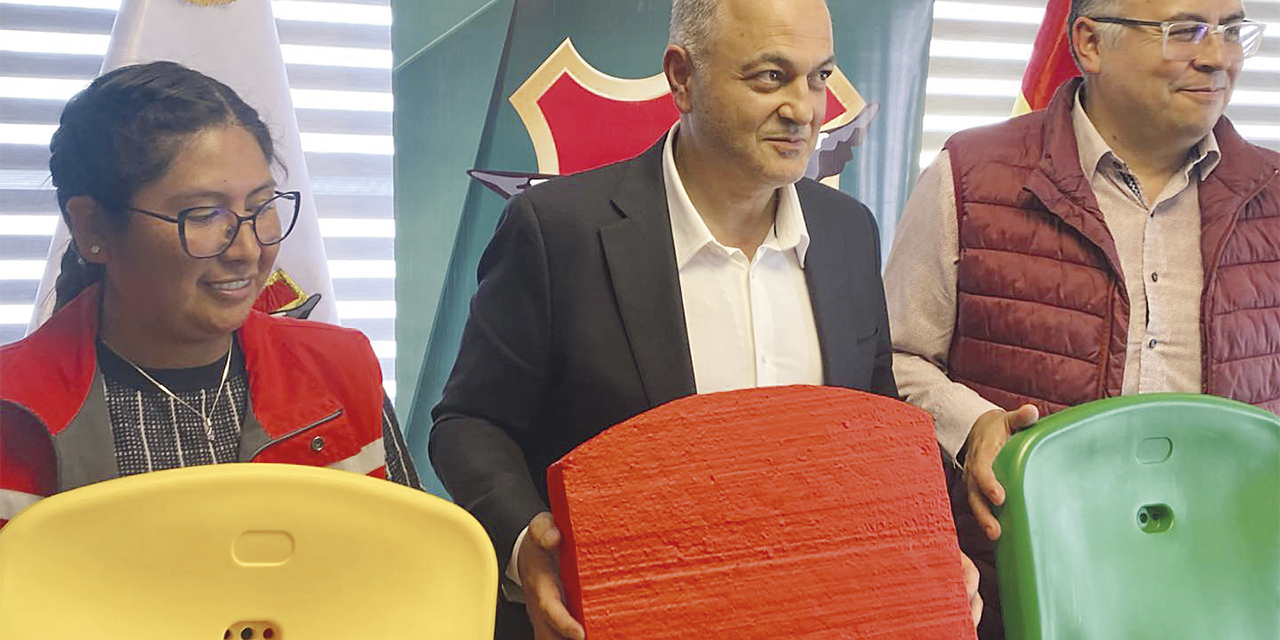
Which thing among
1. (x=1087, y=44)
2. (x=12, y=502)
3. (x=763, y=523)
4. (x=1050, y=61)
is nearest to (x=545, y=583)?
(x=763, y=523)

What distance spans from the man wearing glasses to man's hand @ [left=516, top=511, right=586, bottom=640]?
81 centimetres

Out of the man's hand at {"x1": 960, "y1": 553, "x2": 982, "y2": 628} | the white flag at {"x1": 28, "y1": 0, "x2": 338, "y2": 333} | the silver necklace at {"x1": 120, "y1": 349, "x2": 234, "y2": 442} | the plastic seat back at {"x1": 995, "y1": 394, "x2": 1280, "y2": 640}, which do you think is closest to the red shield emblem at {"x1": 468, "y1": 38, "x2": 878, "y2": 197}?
the white flag at {"x1": 28, "y1": 0, "x2": 338, "y2": 333}

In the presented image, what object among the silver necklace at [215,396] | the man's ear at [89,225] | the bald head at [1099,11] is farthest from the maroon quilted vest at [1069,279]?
the man's ear at [89,225]

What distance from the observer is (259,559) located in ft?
4.14

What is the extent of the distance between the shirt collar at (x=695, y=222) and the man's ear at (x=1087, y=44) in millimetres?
603

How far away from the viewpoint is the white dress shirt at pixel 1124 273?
189cm

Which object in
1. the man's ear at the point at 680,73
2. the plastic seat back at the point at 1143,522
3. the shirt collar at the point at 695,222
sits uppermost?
the man's ear at the point at 680,73

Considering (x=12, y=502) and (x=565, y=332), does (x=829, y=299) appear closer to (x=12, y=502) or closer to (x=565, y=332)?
(x=565, y=332)

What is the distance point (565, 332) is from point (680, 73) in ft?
1.43

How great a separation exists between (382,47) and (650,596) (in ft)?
3.92

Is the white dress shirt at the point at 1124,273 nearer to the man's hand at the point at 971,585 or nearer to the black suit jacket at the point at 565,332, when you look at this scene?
the black suit jacket at the point at 565,332

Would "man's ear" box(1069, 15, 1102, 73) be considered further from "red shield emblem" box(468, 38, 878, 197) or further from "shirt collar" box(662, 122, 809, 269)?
"red shield emblem" box(468, 38, 878, 197)

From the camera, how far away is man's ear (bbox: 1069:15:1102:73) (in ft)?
6.36

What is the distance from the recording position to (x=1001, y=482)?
1485 mm
